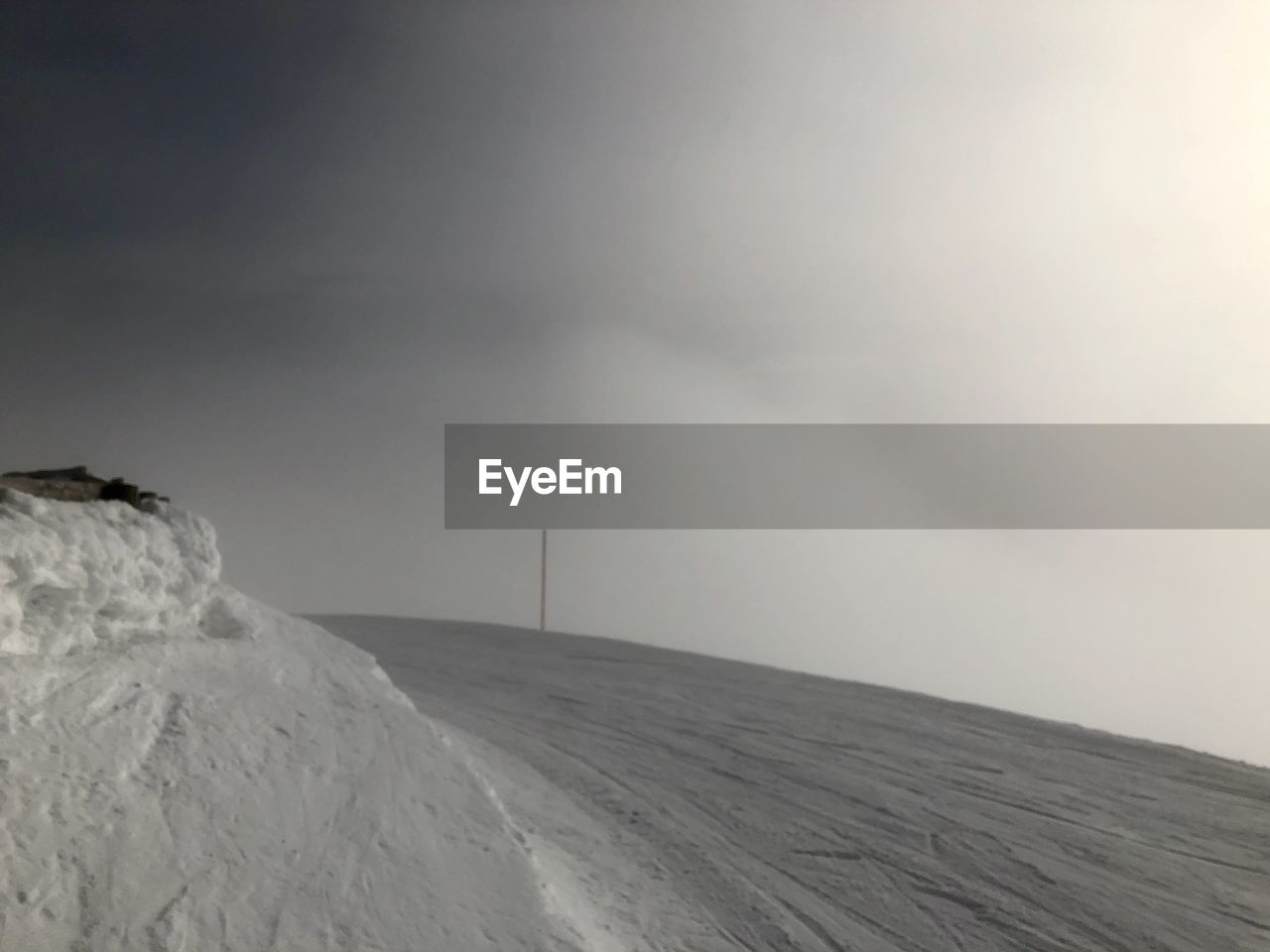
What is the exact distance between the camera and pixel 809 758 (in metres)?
11.0

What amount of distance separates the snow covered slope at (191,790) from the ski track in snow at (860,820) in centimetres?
116

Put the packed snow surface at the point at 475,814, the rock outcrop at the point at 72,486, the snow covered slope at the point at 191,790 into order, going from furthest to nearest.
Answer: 1. the rock outcrop at the point at 72,486
2. the packed snow surface at the point at 475,814
3. the snow covered slope at the point at 191,790

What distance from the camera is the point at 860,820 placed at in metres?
9.11

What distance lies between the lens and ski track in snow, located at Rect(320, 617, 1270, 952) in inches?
281

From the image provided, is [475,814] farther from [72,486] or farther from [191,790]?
[72,486]

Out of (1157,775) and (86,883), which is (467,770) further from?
(1157,775)

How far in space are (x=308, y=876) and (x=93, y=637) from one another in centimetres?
252

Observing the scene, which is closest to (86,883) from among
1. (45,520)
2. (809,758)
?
(45,520)

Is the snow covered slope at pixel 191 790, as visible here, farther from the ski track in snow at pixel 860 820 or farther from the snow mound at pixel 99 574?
the ski track in snow at pixel 860 820

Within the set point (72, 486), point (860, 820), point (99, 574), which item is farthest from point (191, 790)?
point (860, 820)

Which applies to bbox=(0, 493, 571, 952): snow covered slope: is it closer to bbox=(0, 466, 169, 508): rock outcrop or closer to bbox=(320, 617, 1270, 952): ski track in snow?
bbox=(0, 466, 169, 508): rock outcrop

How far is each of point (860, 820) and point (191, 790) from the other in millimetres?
6321

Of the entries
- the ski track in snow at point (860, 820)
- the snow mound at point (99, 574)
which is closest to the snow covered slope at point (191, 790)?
the snow mound at point (99, 574)

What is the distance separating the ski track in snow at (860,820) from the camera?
7129mm
